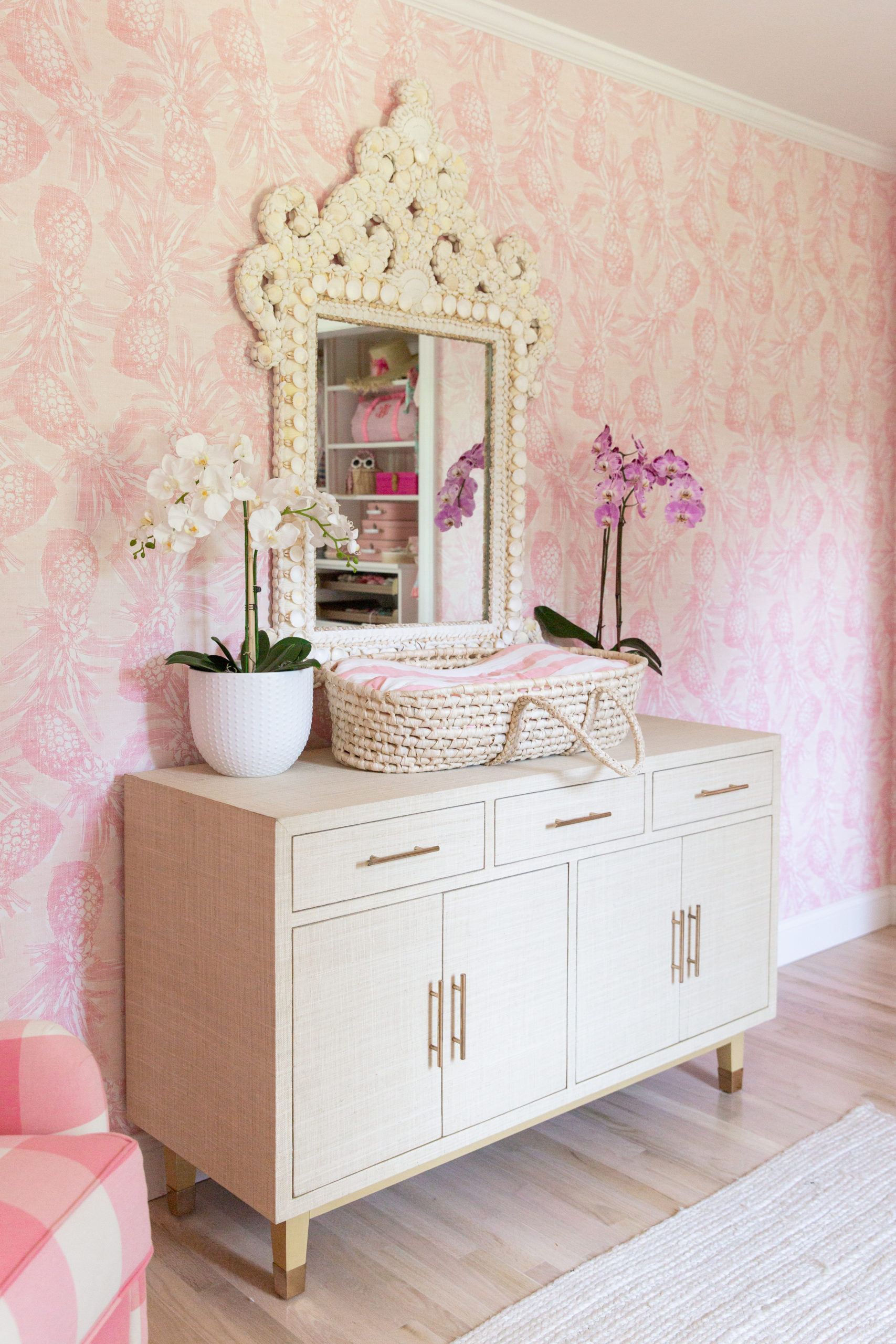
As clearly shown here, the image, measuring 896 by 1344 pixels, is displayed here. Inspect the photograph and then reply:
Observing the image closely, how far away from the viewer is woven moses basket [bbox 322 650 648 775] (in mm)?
2057

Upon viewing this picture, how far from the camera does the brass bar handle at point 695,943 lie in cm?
243

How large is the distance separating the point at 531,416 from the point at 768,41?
3.42ft

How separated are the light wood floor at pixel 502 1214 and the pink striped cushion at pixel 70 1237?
21.1 inches

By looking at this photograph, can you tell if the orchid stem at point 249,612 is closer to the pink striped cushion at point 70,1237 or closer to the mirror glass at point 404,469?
the mirror glass at point 404,469

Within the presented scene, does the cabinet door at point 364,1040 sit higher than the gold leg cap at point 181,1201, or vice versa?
the cabinet door at point 364,1040

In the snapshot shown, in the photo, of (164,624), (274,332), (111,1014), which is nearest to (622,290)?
(274,332)

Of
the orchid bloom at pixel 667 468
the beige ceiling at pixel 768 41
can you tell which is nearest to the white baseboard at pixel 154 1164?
the orchid bloom at pixel 667 468

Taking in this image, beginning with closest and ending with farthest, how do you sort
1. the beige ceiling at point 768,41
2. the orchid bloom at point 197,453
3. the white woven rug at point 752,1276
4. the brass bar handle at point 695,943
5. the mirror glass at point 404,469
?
the white woven rug at point 752,1276 → the orchid bloom at point 197,453 → the mirror glass at point 404,469 → the brass bar handle at point 695,943 → the beige ceiling at point 768,41

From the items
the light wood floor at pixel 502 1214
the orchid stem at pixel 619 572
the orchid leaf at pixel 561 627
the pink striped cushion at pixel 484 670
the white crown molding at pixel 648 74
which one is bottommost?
the light wood floor at pixel 502 1214

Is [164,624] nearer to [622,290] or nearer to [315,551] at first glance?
[315,551]

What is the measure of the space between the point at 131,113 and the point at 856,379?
238cm

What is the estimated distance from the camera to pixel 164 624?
7.09 ft

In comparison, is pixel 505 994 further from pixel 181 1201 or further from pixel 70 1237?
pixel 70 1237

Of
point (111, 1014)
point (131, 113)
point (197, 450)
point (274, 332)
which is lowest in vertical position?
point (111, 1014)
